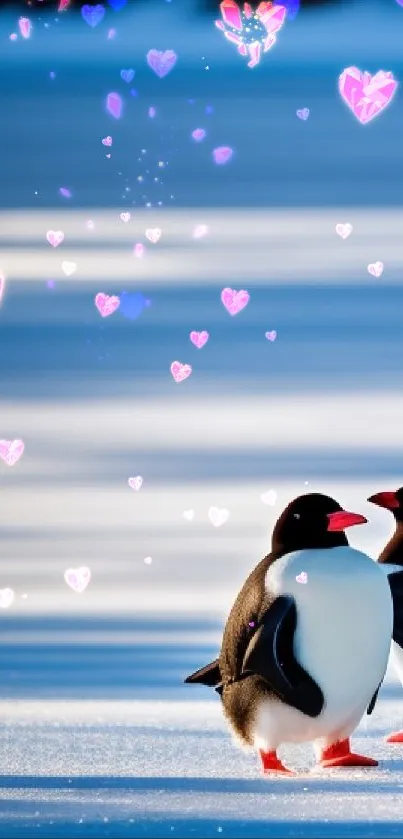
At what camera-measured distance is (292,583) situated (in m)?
6.46

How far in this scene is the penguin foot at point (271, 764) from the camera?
648cm

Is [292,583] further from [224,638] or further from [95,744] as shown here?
[95,744]

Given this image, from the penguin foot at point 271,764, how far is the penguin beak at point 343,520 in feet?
2.81

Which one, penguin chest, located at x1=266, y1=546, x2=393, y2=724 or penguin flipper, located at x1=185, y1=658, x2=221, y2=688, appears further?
penguin flipper, located at x1=185, y1=658, x2=221, y2=688

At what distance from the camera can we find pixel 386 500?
748cm

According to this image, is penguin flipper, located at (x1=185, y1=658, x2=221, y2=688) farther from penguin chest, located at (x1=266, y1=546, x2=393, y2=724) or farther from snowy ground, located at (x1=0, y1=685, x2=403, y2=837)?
penguin chest, located at (x1=266, y1=546, x2=393, y2=724)

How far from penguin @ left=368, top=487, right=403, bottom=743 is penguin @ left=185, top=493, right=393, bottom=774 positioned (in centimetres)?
96

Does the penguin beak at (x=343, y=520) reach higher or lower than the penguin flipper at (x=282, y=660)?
higher

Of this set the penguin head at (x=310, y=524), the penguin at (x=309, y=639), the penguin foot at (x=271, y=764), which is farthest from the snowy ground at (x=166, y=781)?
the penguin head at (x=310, y=524)

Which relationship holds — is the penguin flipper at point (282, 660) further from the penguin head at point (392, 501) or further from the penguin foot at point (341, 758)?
the penguin head at point (392, 501)

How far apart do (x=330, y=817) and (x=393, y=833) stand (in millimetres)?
277

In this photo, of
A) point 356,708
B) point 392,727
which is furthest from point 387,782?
point 392,727

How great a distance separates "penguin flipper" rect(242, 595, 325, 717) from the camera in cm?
641

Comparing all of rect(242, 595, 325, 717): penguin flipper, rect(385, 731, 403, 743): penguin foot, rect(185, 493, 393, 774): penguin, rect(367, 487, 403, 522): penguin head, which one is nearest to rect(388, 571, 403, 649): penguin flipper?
rect(367, 487, 403, 522): penguin head
